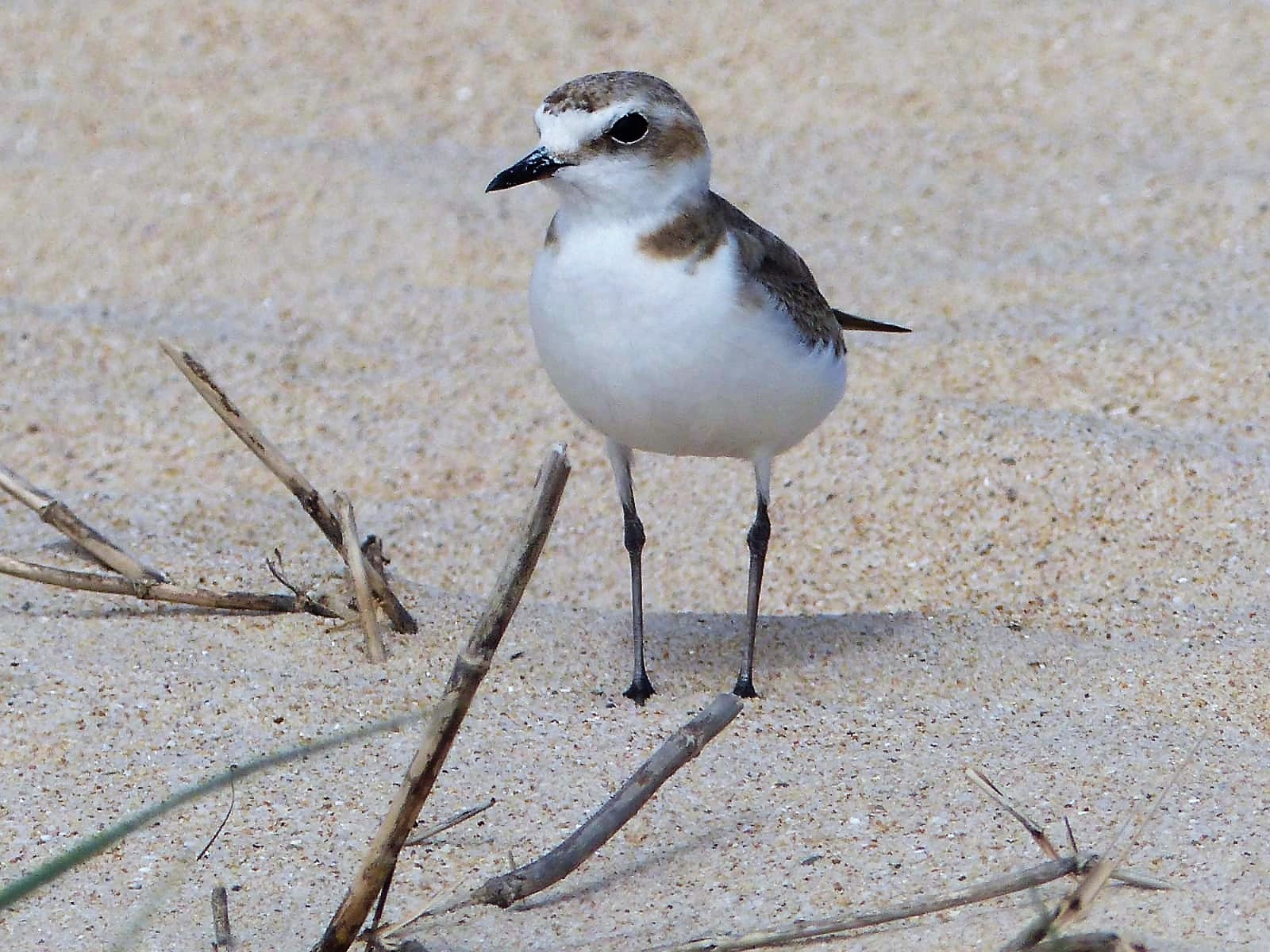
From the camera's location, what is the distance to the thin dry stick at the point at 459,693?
179 centimetres

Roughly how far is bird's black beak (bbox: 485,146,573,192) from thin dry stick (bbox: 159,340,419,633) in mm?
730

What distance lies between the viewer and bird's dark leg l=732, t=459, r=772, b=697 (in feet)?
10.6

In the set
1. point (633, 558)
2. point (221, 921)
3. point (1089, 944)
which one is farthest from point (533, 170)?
point (1089, 944)

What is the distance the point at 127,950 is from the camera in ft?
6.77

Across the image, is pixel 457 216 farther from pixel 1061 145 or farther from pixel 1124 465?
pixel 1124 465

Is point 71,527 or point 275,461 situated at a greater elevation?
point 275,461

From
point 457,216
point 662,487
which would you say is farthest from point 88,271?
point 662,487

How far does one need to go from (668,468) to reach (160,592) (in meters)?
1.65

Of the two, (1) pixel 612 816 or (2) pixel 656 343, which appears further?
(2) pixel 656 343

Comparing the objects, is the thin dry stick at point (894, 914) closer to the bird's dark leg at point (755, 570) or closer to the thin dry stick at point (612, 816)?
the thin dry stick at point (612, 816)

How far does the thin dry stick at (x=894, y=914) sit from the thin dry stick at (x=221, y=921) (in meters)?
0.54

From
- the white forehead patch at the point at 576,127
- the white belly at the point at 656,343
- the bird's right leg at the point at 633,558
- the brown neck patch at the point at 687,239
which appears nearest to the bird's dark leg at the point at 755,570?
the bird's right leg at the point at 633,558

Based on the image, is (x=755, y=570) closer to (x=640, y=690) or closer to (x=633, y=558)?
(x=633, y=558)

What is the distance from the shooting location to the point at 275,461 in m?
3.20
